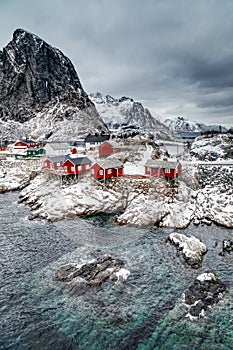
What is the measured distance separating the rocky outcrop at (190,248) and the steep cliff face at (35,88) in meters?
103

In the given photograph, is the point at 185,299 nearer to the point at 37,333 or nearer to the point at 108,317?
the point at 108,317

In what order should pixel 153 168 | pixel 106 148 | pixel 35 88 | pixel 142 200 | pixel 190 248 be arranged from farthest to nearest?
pixel 35 88 → pixel 106 148 → pixel 153 168 → pixel 142 200 → pixel 190 248

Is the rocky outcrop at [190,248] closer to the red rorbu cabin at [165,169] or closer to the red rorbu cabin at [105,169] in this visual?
the red rorbu cabin at [165,169]

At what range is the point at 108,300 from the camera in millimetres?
15812

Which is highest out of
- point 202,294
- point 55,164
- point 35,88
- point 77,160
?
point 35,88

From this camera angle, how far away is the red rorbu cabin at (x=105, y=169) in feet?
122

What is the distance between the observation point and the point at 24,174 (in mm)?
50062

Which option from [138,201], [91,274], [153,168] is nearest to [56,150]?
[153,168]

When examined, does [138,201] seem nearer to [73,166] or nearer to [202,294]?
[73,166]

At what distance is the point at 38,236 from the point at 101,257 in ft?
28.6

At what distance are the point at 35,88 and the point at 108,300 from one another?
453 ft

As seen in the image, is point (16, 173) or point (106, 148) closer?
point (16, 173)

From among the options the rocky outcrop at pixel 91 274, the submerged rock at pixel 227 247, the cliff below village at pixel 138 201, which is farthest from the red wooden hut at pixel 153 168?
the rocky outcrop at pixel 91 274

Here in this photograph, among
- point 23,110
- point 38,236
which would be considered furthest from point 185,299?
point 23,110
